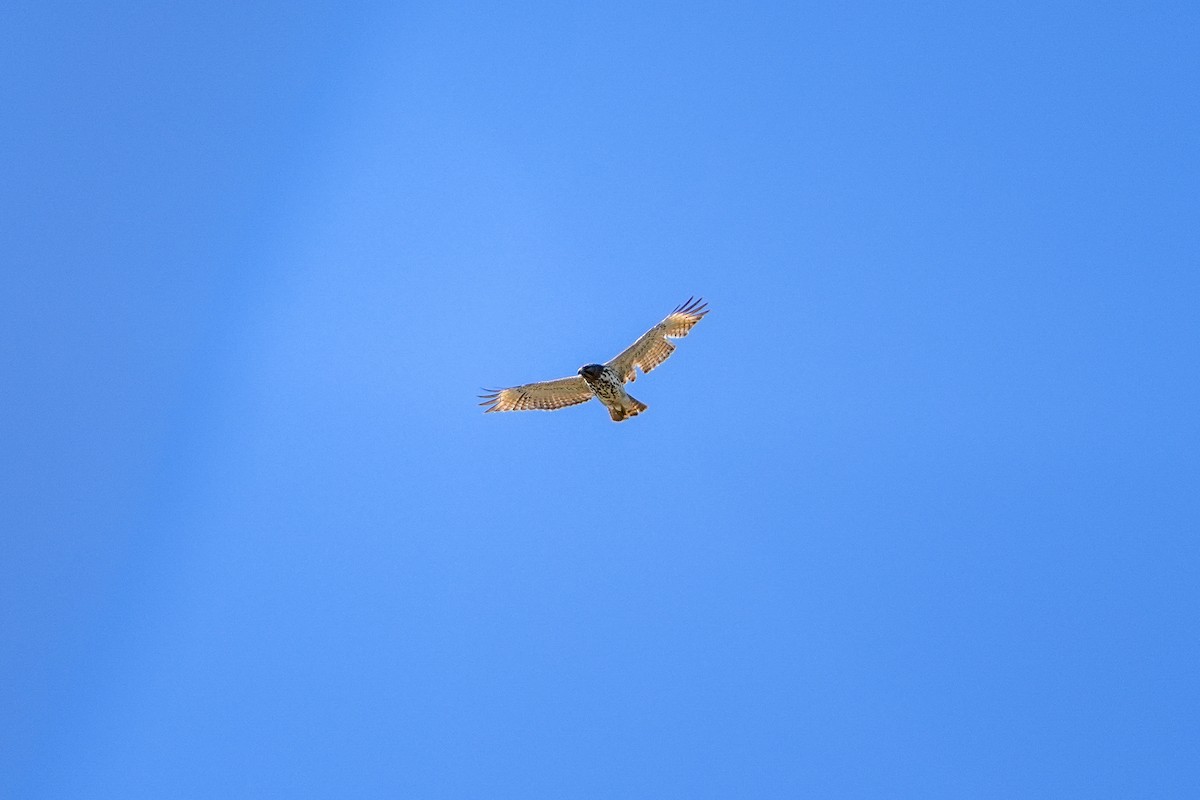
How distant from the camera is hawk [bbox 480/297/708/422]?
1911cm

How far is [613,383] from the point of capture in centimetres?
1909

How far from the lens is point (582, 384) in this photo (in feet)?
64.4

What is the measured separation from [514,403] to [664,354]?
2818mm

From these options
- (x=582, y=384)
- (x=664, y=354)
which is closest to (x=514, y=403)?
(x=582, y=384)

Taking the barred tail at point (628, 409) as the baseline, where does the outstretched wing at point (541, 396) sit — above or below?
above

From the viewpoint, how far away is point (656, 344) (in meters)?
19.7

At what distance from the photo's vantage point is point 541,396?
20141mm

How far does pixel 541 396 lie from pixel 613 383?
167 cm

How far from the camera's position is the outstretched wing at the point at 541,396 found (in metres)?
19.8

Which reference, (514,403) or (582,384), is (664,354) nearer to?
(582,384)

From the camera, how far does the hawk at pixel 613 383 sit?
19.1 metres

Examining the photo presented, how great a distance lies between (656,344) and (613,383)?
4.00 ft

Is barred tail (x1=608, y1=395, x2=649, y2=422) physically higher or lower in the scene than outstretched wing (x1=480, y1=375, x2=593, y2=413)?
lower

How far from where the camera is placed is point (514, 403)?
20.0m
